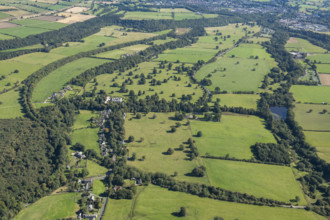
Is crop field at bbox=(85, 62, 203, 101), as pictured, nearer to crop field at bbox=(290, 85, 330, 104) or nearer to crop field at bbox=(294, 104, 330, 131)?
crop field at bbox=(294, 104, 330, 131)

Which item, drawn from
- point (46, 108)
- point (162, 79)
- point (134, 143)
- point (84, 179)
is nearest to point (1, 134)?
point (46, 108)

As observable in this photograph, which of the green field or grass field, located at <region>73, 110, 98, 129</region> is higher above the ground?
grass field, located at <region>73, 110, 98, 129</region>

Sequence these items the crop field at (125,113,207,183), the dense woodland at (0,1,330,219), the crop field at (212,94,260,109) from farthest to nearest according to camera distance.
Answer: the crop field at (212,94,260,109) < the crop field at (125,113,207,183) < the dense woodland at (0,1,330,219)

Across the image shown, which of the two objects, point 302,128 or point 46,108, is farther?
point 46,108

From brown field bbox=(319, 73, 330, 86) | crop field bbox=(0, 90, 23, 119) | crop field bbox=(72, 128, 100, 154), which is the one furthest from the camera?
brown field bbox=(319, 73, 330, 86)

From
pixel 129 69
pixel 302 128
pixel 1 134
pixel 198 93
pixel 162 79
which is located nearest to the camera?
pixel 1 134

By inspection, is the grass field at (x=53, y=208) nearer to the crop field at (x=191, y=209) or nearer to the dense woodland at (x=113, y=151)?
the dense woodland at (x=113, y=151)

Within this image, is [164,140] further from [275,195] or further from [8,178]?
[8,178]

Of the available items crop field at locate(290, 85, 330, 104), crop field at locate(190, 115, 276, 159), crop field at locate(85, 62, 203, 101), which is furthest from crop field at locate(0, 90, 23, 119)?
crop field at locate(290, 85, 330, 104)
